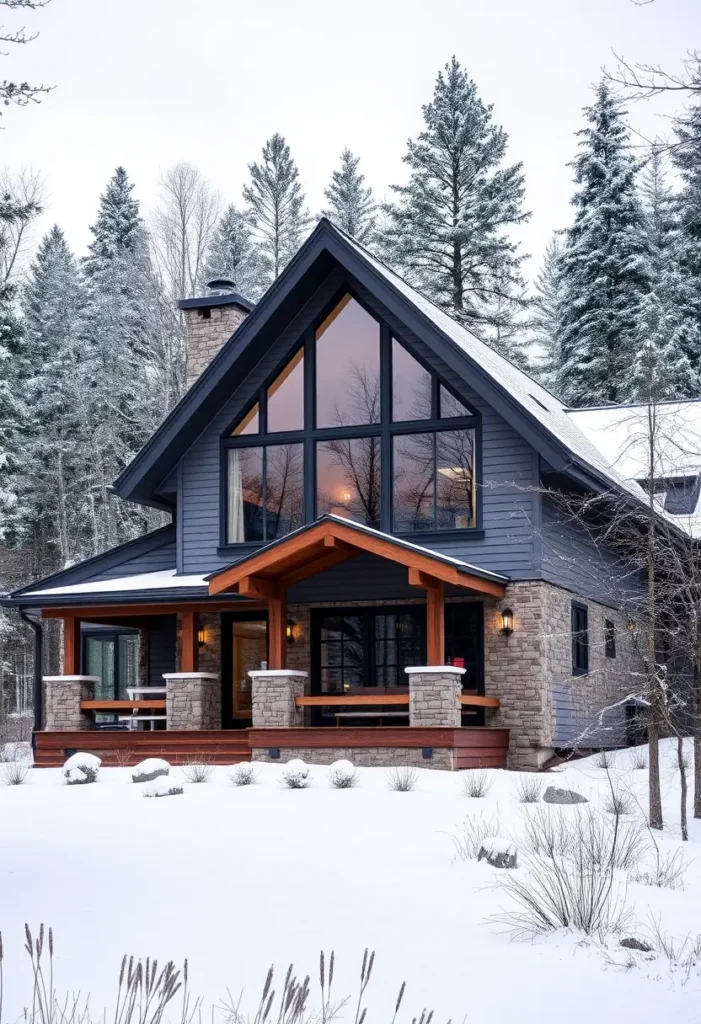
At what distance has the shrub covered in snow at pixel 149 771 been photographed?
50.5ft

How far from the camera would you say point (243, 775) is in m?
15.0

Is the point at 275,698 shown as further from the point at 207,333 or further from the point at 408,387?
the point at 207,333

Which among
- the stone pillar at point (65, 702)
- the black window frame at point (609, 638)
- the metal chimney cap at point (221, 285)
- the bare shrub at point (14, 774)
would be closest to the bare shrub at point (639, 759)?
the black window frame at point (609, 638)

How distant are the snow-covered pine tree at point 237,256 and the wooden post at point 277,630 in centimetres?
2031

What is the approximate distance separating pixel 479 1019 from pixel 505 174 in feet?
106

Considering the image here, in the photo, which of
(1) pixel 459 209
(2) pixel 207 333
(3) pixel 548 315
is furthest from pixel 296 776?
(3) pixel 548 315

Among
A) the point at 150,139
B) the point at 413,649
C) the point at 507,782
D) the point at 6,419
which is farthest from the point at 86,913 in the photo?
the point at 150,139

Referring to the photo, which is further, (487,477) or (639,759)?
(487,477)

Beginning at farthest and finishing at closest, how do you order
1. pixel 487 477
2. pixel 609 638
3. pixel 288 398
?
1. pixel 609 638
2. pixel 288 398
3. pixel 487 477

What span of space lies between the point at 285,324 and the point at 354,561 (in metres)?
3.77

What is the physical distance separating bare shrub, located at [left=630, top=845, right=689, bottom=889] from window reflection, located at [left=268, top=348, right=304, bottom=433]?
35.5ft

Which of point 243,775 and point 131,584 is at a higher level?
point 131,584

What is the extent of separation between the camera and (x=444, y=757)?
54.0ft

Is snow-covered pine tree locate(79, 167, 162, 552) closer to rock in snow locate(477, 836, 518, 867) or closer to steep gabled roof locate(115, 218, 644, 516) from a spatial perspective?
steep gabled roof locate(115, 218, 644, 516)
